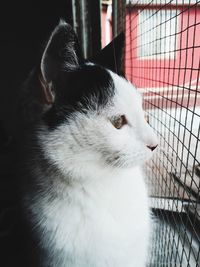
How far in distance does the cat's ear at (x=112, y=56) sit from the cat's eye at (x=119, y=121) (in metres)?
0.24

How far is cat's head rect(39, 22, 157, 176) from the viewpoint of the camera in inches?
26.7

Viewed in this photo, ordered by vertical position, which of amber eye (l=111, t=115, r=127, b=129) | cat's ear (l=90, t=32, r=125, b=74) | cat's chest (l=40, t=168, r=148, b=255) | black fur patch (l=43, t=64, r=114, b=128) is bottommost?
cat's chest (l=40, t=168, r=148, b=255)

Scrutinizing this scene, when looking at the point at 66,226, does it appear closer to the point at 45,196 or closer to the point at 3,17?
the point at 45,196

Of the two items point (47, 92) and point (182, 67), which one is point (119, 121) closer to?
point (47, 92)

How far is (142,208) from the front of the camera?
83 centimetres

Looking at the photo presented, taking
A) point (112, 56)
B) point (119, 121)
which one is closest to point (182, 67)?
point (112, 56)

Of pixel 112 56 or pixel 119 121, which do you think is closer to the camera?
pixel 119 121

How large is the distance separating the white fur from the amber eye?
11 mm

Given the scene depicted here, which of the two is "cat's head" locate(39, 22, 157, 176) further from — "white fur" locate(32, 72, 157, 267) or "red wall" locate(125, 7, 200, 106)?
"red wall" locate(125, 7, 200, 106)

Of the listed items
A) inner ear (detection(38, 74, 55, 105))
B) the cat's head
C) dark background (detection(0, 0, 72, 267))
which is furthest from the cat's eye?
dark background (detection(0, 0, 72, 267))

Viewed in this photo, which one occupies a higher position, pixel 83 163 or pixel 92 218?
pixel 83 163

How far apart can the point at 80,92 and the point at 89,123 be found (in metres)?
0.09

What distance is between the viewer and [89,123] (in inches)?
27.5

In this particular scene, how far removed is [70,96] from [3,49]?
3.83 ft
